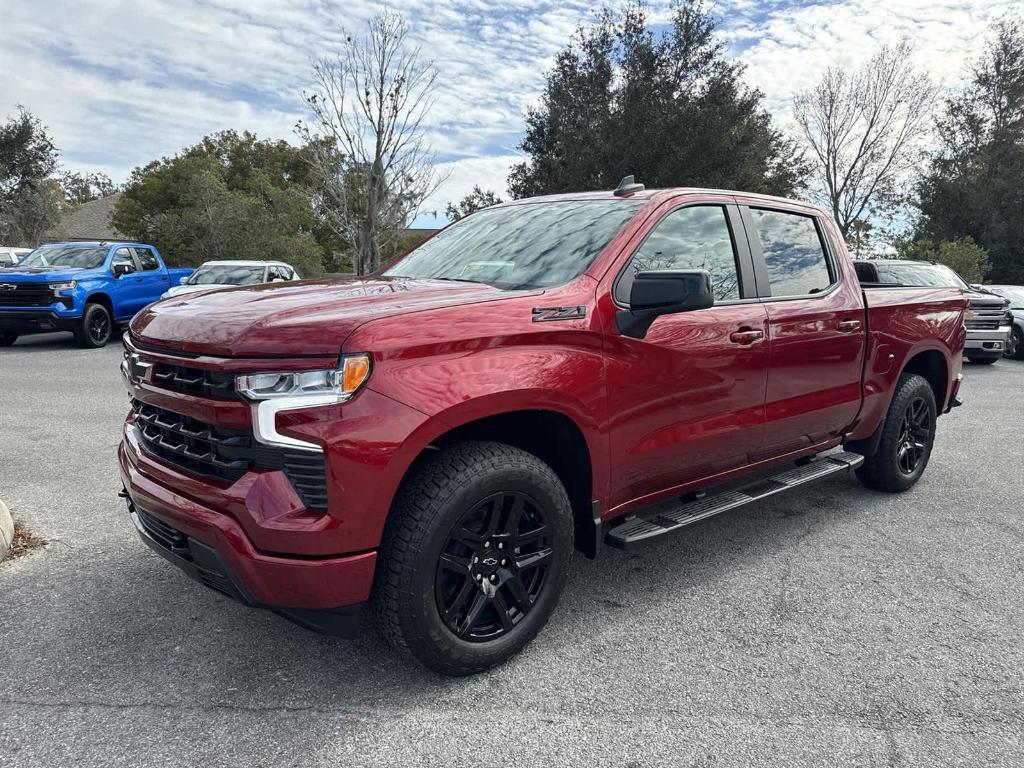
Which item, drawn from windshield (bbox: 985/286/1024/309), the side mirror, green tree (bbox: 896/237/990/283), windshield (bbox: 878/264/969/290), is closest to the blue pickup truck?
the side mirror

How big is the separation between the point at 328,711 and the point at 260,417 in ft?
3.51

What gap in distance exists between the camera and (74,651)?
9.30 ft

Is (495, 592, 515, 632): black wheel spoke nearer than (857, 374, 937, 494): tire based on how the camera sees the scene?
Yes

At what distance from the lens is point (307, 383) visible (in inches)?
89.2

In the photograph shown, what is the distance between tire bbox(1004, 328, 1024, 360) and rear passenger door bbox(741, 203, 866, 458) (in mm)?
13496

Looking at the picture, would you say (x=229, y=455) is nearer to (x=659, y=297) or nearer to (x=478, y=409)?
(x=478, y=409)

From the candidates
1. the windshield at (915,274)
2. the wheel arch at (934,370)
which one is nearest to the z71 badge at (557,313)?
the wheel arch at (934,370)

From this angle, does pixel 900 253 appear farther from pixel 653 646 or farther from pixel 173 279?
pixel 653 646

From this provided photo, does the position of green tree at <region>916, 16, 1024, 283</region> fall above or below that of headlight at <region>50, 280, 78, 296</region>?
above

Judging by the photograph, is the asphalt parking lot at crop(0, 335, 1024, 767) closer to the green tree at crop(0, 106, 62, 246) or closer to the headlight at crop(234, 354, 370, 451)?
the headlight at crop(234, 354, 370, 451)

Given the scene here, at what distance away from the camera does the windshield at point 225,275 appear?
42.7ft

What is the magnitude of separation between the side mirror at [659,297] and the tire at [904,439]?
2.56 m

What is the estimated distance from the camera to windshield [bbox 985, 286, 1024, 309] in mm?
15708

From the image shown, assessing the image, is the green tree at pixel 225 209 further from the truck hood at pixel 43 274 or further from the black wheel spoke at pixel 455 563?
the black wheel spoke at pixel 455 563
